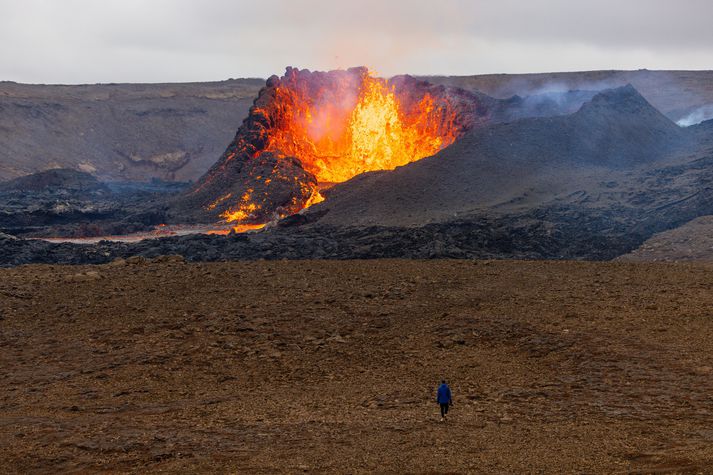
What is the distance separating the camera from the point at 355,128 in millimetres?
46500

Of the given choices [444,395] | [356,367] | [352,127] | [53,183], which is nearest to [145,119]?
[53,183]

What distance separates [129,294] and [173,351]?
3.86 metres

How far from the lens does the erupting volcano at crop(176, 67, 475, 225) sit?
45.3m

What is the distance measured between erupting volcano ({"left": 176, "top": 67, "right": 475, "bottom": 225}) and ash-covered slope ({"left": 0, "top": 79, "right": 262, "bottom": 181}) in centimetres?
3972

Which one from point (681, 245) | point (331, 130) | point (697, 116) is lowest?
point (681, 245)

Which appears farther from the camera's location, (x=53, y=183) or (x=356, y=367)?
(x=53, y=183)

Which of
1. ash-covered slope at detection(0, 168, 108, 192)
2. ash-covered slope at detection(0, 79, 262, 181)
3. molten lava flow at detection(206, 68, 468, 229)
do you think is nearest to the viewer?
molten lava flow at detection(206, 68, 468, 229)

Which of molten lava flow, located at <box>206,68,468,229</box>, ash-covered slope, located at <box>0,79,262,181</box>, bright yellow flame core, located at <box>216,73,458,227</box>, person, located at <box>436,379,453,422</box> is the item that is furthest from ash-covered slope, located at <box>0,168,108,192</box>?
person, located at <box>436,379,453,422</box>

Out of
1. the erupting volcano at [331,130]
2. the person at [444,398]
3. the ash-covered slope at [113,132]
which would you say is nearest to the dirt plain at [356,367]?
the person at [444,398]

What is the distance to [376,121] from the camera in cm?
4644

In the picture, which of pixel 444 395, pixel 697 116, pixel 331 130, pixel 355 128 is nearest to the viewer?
pixel 444 395

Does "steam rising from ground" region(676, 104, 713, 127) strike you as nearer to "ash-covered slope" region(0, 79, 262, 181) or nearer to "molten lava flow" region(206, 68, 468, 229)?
"molten lava flow" region(206, 68, 468, 229)

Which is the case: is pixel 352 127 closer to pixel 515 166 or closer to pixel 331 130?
pixel 331 130

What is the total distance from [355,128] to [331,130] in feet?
5.89
